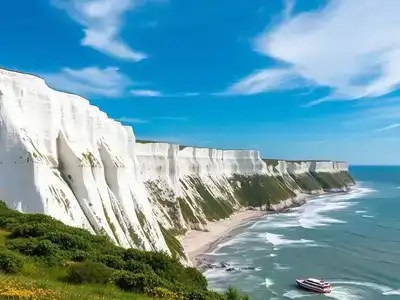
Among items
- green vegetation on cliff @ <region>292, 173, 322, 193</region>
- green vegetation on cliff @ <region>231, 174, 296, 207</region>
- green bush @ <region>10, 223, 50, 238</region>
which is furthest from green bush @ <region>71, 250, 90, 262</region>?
green vegetation on cliff @ <region>292, 173, 322, 193</region>

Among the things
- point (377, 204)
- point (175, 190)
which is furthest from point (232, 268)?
point (377, 204)

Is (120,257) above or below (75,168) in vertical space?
below

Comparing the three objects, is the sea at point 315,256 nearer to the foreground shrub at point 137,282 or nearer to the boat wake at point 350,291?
the boat wake at point 350,291

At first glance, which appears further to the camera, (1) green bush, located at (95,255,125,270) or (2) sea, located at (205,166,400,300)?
(2) sea, located at (205,166,400,300)

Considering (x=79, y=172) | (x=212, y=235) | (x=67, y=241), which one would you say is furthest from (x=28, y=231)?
(x=212, y=235)

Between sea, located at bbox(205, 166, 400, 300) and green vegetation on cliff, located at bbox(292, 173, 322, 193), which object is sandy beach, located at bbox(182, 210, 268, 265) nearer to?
sea, located at bbox(205, 166, 400, 300)

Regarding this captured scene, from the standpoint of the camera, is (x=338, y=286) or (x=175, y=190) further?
(x=175, y=190)

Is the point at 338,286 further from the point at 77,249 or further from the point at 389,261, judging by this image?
the point at 77,249
